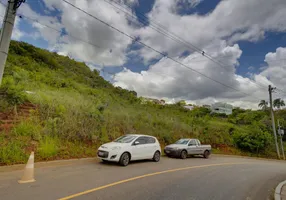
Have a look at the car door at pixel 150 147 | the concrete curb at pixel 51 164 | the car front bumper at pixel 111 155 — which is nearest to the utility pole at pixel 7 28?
the concrete curb at pixel 51 164

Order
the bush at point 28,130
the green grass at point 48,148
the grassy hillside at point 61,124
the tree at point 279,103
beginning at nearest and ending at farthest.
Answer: the green grass at point 48,148 < the grassy hillside at point 61,124 < the bush at point 28,130 < the tree at point 279,103

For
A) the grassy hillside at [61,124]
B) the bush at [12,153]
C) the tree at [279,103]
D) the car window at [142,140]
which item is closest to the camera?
the bush at [12,153]

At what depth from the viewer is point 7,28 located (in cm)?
646

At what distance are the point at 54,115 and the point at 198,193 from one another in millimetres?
9443

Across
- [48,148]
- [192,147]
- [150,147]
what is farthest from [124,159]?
[192,147]

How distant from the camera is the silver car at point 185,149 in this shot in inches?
564

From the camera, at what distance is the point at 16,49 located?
27469 mm

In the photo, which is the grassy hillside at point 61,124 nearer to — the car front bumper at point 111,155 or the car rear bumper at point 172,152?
the car front bumper at point 111,155

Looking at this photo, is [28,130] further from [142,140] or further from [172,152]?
[172,152]

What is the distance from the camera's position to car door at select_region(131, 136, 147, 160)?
33.4 ft

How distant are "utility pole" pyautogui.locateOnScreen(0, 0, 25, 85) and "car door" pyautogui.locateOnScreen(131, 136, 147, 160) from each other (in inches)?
271

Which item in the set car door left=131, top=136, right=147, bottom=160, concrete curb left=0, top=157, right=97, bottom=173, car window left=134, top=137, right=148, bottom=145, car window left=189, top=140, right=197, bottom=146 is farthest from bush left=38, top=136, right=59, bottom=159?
car window left=189, top=140, right=197, bottom=146

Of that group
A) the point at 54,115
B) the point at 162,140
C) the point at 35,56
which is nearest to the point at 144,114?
the point at 162,140

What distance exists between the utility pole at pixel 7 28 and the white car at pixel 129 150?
557 cm
